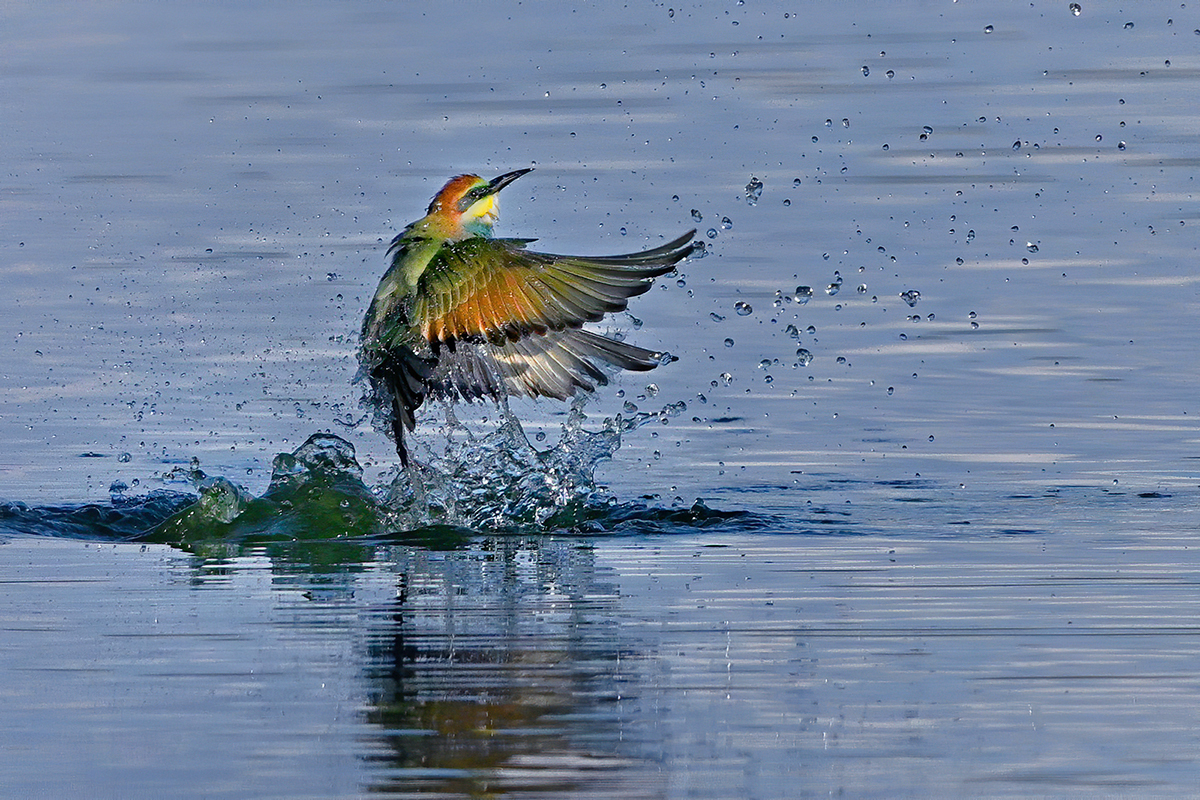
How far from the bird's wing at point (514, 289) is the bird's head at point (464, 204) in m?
0.29

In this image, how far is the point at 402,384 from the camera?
388 inches

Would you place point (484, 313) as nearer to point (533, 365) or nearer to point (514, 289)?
point (514, 289)

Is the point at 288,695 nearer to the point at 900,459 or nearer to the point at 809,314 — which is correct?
the point at 900,459

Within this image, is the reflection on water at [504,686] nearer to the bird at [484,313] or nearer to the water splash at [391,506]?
the water splash at [391,506]

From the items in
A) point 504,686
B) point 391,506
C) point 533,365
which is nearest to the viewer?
point 504,686

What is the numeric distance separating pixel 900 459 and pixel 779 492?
0.78 m

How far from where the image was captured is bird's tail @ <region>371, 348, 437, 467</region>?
9.75 m

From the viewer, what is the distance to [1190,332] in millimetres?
12383

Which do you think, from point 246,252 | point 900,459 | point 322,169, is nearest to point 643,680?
point 900,459

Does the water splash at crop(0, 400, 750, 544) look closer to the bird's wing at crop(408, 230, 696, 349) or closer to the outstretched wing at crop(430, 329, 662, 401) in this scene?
the outstretched wing at crop(430, 329, 662, 401)

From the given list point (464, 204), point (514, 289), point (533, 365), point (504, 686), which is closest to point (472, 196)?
point (464, 204)

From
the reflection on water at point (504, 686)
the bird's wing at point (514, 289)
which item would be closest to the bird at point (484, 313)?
the bird's wing at point (514, 289)

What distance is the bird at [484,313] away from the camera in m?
9.34

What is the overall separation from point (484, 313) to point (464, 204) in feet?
2.02
